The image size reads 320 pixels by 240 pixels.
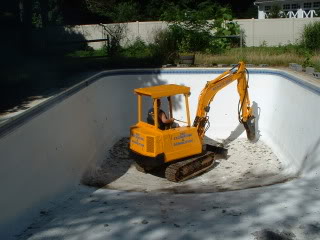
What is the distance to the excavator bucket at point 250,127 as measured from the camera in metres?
10.8

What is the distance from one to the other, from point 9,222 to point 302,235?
359 cm

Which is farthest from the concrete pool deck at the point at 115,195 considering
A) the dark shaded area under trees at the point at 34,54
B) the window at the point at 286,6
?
the window at the point at 286,6

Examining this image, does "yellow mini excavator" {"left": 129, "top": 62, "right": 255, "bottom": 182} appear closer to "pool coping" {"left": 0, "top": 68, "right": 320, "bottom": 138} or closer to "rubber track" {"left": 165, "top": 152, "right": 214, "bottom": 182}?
"rubber track" {"left": 165, "top": 152, "right": 214, "bottom": 182}

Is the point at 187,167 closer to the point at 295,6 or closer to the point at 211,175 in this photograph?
the point at 211,175

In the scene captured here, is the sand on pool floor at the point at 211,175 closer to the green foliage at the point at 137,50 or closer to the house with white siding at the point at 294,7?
the green foliage at the point at 137,50

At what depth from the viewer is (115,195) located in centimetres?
700

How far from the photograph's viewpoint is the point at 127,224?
5.28 metres

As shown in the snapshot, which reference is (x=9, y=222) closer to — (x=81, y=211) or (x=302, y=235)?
(x=81, y=211)

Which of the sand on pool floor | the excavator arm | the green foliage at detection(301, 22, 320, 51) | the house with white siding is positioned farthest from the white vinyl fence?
the sand on pool floor

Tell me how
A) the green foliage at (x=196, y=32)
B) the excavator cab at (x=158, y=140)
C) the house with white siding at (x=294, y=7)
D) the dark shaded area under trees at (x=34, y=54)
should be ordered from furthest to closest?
the house with white siding at (x=294, y=7) < the green foliage at (x=196, y=32) < the dark shaded area under trees at (x=34, y=54) < the excavator cab at (x=158, y=140)

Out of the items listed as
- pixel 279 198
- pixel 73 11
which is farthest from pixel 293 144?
pixel 73 11

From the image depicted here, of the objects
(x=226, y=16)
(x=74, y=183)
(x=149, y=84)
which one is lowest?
(x=74, y=183)

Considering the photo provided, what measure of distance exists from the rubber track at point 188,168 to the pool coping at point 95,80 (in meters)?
2.61

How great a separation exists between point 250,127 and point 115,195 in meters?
5.12
